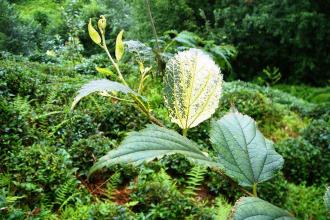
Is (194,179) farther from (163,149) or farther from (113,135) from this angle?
(163,149)

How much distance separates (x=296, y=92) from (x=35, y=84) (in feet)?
21.8

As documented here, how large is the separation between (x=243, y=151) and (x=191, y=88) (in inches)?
4.0

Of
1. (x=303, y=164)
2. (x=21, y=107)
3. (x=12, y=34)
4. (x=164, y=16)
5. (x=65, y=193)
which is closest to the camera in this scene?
(x=65, y=193)

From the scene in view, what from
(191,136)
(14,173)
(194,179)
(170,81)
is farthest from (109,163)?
(191,136)

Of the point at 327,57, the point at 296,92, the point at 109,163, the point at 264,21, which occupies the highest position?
the point at 109,163

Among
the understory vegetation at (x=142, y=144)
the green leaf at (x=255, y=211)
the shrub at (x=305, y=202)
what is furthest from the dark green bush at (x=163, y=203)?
the green leaf at (x=255, y=211)

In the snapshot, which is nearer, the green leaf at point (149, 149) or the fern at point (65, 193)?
the green leaf at point (149, 149)

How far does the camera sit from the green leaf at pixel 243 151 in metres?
0.45

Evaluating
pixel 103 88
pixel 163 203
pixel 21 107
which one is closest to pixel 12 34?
pixel 21 107

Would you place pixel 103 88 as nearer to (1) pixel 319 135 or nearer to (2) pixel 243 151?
(2) pixel 243 151

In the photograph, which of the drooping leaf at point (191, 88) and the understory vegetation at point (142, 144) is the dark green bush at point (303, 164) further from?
the drooping leaf at point (191, 88)

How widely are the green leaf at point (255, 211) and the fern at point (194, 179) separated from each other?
7.74 ft

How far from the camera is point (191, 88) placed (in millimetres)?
505

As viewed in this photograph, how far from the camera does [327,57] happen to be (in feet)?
30.5
